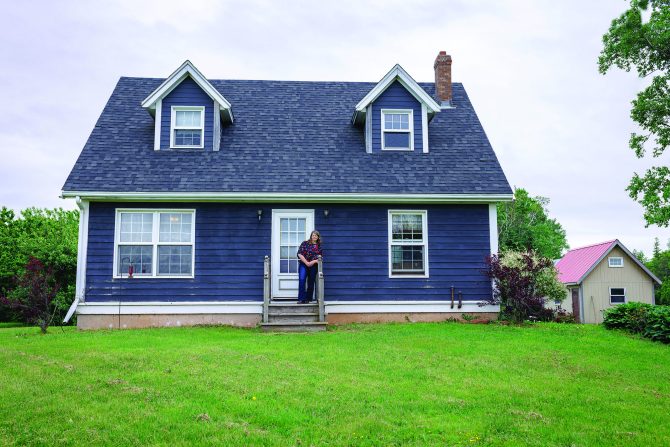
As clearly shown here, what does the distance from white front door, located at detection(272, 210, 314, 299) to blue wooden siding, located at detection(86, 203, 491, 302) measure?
187mm

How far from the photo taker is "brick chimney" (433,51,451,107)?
60.4 ft

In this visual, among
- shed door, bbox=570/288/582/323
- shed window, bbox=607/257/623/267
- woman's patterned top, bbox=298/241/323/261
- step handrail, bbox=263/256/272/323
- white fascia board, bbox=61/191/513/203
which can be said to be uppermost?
white fascia board, bbox=61/191/513/203

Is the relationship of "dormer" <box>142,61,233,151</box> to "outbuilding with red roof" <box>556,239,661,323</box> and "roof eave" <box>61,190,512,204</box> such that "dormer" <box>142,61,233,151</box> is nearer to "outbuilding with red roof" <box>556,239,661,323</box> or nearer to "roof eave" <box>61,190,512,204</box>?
"roof eave" <box>61,190,512,204</box>

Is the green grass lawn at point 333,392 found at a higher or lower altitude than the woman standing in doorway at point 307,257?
lower

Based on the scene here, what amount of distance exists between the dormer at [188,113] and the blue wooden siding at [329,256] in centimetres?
209

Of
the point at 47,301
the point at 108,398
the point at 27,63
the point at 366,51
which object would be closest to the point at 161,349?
the point at 108,398

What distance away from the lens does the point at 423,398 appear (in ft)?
22.5

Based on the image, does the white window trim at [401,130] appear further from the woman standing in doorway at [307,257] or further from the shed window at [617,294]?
the shed window at [617,294]

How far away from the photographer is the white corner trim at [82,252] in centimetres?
1457

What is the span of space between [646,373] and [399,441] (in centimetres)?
542

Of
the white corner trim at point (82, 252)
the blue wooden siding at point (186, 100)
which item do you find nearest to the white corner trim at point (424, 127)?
the blue wooden siding at point (186, 100)

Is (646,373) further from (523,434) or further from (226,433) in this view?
(226,433)

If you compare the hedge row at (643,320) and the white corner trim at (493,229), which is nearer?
the hedge row at (643,320)

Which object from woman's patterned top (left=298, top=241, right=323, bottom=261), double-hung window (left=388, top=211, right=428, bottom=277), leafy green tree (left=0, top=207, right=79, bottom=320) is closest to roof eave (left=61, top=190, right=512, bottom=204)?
double-hung window (left=388, top=211, right=428, bottom=277)
